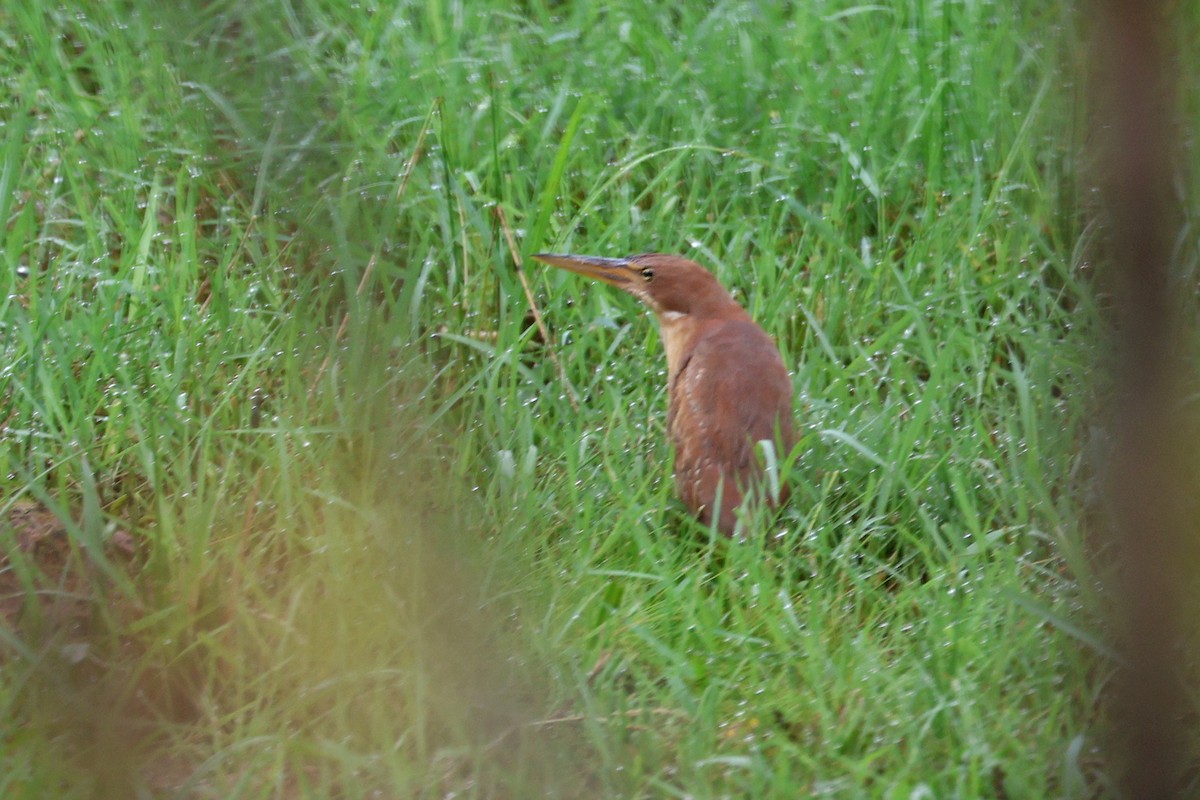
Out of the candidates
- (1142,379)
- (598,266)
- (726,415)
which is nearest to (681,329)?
(598,266)

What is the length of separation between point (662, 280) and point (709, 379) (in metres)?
Result: 0.42

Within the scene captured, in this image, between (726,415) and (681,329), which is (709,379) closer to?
(726,415)

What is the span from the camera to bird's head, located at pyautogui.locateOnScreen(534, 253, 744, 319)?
3270 millimetres

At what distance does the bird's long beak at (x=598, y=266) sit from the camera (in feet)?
11.0

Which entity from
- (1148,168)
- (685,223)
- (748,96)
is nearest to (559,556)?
(685,223)

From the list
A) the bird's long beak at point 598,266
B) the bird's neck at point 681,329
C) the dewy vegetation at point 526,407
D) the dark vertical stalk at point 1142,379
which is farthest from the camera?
the bird's long beak at point 598,266

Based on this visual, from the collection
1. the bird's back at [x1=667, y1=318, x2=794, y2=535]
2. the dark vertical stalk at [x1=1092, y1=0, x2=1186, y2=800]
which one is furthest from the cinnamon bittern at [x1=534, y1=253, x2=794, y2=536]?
the dark vertical stalk at [x1=1092, y1=0, x2=1186, y2=800]

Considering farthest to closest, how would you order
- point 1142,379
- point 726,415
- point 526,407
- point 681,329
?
1. point 681,329
2. point 526,407
3. point 726,415
4. point 1142,379

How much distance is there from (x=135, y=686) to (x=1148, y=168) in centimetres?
196

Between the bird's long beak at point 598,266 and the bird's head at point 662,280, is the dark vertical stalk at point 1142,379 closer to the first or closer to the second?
the bird's head at point 662,280

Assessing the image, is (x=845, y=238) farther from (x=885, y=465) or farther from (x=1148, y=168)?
(x=1148, y=168)

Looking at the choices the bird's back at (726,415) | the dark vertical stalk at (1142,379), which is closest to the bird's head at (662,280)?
the bird's back at (726,415)

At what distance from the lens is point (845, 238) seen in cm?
371

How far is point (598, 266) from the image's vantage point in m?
3.36
